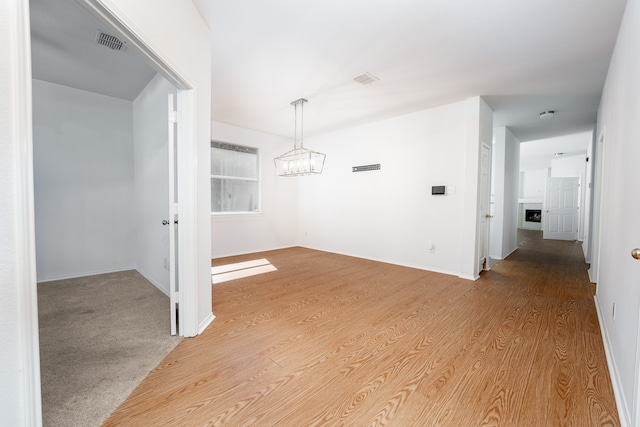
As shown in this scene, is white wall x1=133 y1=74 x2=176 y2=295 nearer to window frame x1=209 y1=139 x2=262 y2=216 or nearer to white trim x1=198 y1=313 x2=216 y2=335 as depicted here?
white trim x1=198 y1=313 x2=216 y2=335

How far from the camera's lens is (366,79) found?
3332mm

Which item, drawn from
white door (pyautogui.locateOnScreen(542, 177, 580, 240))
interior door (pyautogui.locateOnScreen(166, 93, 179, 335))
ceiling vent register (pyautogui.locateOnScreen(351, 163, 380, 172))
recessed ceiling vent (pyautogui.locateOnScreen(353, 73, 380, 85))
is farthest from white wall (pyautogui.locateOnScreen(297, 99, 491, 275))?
white door (pyautogui.locateOnScreen(542, 177, 580, 240))

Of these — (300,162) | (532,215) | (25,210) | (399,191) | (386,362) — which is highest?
(300,162)

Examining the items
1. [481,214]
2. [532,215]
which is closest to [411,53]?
[481,214]

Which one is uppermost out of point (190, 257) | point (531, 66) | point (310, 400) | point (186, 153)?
point (531, 66)

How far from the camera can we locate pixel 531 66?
9.68 ft

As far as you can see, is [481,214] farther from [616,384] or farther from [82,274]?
[82,274]

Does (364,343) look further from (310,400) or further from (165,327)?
(165,327)

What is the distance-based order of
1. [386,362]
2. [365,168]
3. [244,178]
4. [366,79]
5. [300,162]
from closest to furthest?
[386,362] < [366,79] < [300,162] < [365,168] < [244,178]

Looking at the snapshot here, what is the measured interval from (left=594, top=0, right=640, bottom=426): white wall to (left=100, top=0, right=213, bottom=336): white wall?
269 centimetres

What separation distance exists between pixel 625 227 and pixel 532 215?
36.2 feet

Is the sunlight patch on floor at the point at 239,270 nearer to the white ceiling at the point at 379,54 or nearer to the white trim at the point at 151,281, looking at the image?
the white trim at the point at 151,281

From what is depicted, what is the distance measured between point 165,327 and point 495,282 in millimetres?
4101

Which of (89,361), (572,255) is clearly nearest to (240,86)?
(89,361)
